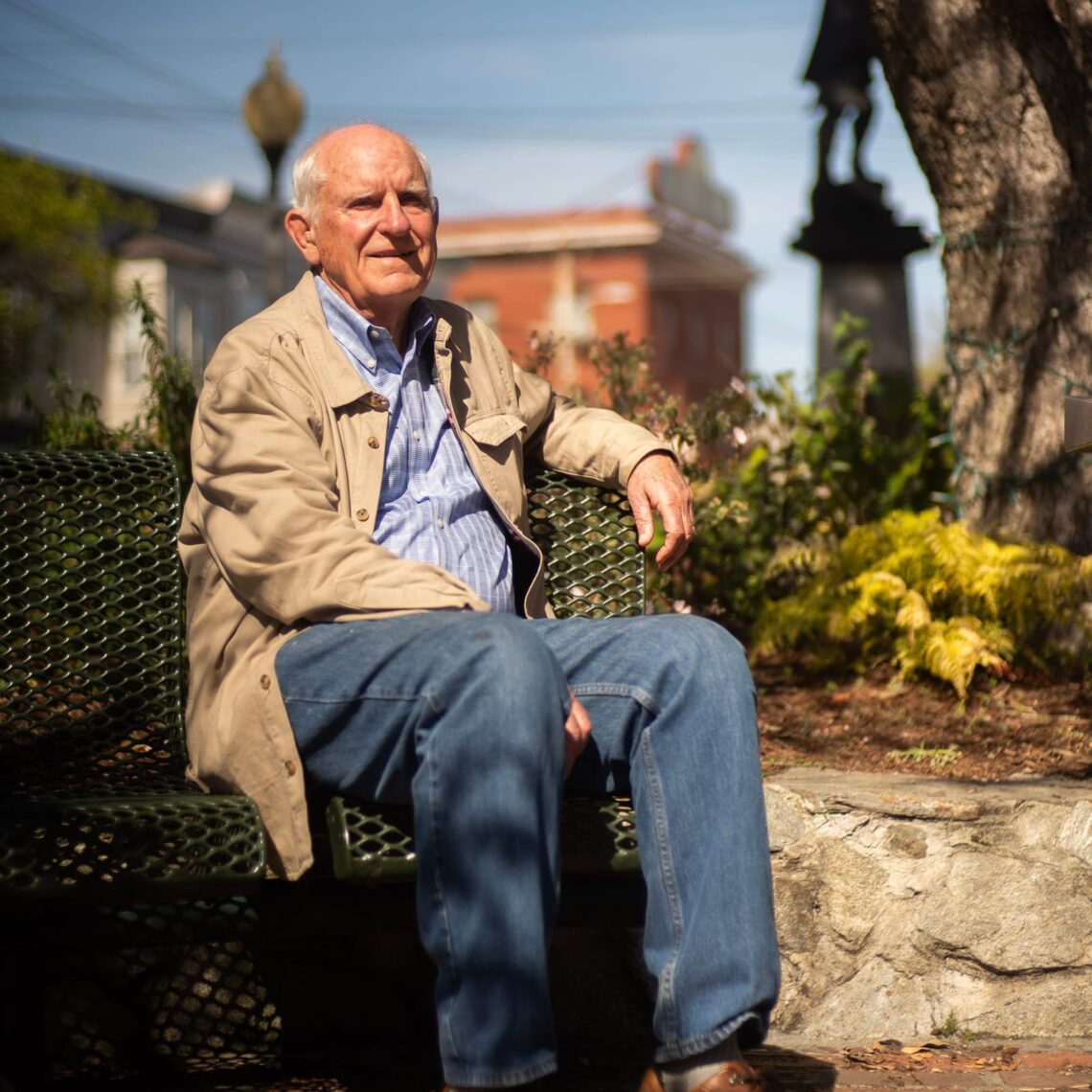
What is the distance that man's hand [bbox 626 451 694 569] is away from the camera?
3086 millimetres

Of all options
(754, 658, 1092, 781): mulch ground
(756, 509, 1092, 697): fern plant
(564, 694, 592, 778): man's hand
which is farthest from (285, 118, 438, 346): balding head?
(756, 509, 1092, 697): fern plant

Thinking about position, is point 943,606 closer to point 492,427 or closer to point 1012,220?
point 1012,220

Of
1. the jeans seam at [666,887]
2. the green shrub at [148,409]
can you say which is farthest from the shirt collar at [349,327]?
the green shrub at [148,409]

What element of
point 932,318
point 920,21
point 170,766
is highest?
point 932,318

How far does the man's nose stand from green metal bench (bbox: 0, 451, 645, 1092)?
677 mm

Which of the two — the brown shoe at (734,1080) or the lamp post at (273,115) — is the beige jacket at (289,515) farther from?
the lamp post at (273,115)

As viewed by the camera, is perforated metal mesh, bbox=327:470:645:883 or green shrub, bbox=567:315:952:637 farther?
green shrub, bbox=567:315:952:637

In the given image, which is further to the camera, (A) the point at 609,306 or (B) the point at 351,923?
(A) the point at 609,306

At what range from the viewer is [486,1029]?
234 cm

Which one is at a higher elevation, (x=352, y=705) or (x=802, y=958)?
(x=352, y=705)

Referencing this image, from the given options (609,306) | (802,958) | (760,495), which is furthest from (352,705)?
(609,306)

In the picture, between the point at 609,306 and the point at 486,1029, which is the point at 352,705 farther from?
the point at 609,306

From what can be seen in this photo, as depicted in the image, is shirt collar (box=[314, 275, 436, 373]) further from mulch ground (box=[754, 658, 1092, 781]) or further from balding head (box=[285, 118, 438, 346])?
mulch ground (box=[754, 658, 1092, 781])

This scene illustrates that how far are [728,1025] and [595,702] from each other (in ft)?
2.01
